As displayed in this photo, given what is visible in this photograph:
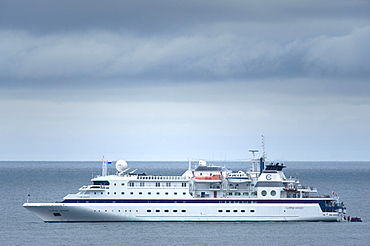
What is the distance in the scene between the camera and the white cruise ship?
7312 cm

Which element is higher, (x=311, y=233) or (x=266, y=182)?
(x=266, y=182)

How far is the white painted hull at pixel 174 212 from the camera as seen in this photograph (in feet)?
240

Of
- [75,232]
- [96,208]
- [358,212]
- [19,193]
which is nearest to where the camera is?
[75,232]

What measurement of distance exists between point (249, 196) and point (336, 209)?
8.88 meters

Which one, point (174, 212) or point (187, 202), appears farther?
point (187, 202)

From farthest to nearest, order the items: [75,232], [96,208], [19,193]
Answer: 1. [19,193]
2. [96,208]
3. [75,232]

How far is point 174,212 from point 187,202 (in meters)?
1.63

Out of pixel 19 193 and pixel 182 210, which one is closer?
pixel 182 210

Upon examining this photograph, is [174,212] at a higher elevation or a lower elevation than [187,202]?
lower

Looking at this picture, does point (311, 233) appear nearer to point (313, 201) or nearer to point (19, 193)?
point (313, 201)

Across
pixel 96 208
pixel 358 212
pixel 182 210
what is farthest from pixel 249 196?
pixel 358 212

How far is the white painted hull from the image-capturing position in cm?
7306

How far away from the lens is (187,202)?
73750 millimetres

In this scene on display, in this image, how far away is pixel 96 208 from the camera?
7300 cm
